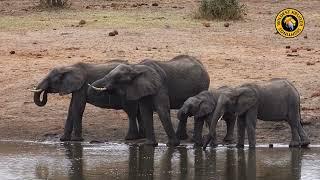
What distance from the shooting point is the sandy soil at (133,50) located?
56.0ft

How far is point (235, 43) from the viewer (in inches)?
906

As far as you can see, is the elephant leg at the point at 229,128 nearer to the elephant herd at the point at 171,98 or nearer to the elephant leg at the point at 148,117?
the elephant herd at the point at 171,98

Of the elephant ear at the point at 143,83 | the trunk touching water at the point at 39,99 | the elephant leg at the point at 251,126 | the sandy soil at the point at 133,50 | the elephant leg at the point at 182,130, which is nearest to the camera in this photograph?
the elephant leg at the point at 251,126

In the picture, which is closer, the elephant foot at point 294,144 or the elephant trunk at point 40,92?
the elephant foot at point 294,144

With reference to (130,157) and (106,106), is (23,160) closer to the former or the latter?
(130,157)

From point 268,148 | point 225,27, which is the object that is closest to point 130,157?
point 268,148

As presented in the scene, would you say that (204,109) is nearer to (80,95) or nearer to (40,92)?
(80,95)

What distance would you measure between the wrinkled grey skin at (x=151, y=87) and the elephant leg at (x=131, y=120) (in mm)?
387

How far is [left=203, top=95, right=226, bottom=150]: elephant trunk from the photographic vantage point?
48.7 feet

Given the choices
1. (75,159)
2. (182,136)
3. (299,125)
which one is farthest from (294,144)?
(75,159)

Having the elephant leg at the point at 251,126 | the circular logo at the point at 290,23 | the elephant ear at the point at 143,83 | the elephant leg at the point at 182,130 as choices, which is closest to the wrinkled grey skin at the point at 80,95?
the elephant ear at the point at 143,83

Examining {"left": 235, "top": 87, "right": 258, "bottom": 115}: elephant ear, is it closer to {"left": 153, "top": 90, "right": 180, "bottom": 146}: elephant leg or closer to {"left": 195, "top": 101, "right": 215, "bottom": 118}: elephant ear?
{"left": 195, "top": 101, "right": 215, "bottom": 118}: elephant ear

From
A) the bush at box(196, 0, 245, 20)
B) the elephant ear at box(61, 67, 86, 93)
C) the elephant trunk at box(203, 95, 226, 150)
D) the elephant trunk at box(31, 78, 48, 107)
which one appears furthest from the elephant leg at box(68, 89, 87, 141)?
the bush at box(196, 0, 245, 20)

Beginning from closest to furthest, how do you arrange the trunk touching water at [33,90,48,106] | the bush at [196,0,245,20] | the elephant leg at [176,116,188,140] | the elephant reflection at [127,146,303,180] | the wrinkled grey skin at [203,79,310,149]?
the elephant reflection at [127,146,303,180]
the wrinkled grey skin at [203,79,310,149]
the elephant leg at [176,116,188,140]
the trunk touching water at [33,90,48,106]
the bush at [196,0,245,20]
